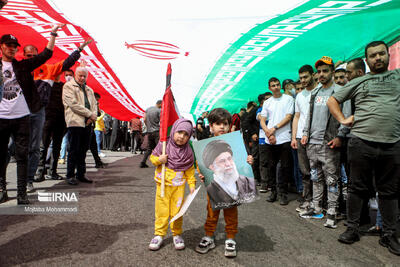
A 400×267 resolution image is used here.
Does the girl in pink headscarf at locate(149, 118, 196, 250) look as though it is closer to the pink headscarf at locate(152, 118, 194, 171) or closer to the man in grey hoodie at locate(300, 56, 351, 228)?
the pink headscarf at locate(152, 118, 194, 171)

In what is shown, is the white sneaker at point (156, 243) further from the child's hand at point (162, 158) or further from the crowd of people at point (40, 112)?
the crowd of people at point (40, 112)

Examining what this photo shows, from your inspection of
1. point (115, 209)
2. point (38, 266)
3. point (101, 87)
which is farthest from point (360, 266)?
point (101, 87)

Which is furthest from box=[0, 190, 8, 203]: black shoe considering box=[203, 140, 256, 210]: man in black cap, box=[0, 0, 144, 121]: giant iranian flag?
box=[203, 140, 256, 210]: man in black cap

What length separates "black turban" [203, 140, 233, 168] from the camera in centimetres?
218

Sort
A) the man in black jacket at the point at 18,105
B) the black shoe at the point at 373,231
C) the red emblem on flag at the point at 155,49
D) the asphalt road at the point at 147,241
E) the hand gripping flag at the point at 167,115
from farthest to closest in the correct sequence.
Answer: the red emblem on flag at the point at 155,49
the man in black jacket at the point at 18,105
the black shoe at the point at 373,231
the hand gripping flag at the point at 167,115
the asphalt road at the point at 147,241

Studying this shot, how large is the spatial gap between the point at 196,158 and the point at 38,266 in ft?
4.59

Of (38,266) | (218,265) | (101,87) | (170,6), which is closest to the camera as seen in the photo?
(38,266)

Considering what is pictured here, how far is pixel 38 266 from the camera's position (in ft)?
5.78

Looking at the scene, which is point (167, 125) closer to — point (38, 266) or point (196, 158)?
point (196, 158)

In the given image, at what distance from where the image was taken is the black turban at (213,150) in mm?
A: 2182

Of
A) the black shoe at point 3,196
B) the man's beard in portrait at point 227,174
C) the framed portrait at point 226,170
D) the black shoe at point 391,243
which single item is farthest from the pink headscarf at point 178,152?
the black shoe at point 3,196

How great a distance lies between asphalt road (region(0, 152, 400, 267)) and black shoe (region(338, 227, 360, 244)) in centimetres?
5

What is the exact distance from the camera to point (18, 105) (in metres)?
3.19

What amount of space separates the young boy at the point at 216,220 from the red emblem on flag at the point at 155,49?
168 cm
